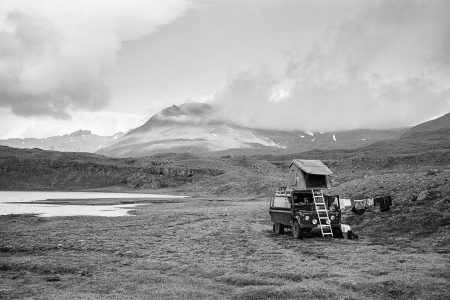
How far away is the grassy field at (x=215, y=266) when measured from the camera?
16859mm

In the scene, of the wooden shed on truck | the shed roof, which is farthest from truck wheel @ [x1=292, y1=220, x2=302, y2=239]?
the shed roof

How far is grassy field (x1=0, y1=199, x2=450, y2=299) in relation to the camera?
55.3 feet

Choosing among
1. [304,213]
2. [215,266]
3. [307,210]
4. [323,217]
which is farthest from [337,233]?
[215,266]

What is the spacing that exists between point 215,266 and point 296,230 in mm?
11578

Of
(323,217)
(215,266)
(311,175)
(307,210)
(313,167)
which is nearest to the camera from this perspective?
(215,266)

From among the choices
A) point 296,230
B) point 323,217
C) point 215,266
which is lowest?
point 215,266

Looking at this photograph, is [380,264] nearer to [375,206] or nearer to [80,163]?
[375,206]

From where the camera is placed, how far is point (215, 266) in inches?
880

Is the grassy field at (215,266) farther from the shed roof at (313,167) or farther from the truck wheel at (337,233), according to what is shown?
the shed roof at (313,167)

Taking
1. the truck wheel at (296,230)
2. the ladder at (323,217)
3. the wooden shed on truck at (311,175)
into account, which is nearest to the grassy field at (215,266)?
the truck wheel at (296,230)

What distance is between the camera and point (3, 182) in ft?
557

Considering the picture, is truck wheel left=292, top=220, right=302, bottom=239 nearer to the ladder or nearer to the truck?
A: the truck

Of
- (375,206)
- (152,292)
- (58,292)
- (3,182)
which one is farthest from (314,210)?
(3,182)

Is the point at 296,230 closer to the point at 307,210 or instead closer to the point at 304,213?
the point at 304,213
